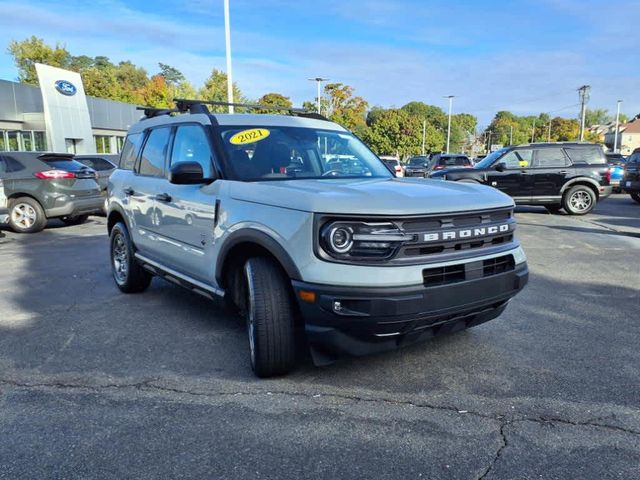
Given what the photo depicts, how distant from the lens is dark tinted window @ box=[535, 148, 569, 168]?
1351 cm

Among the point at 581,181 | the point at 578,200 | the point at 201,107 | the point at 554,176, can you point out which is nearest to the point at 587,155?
the point at 581,181

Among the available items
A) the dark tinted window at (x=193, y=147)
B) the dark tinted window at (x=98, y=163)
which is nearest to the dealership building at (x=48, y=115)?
the dark tinted window at (x=98, y=163)

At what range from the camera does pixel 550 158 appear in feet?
44.5

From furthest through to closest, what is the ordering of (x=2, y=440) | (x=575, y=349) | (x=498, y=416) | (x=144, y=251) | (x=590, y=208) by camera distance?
(x=590, y=208)
(x=144, y=251)
(x=575, y=349)
(x=498, y=416)
(x=2, y=440)

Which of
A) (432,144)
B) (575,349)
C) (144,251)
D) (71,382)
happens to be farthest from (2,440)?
(432,144)

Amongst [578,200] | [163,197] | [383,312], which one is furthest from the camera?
[578,200]

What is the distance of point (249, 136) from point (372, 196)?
1.51 meters

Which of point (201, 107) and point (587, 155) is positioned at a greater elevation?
point (201, 107)

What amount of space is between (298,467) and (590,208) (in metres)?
13.3

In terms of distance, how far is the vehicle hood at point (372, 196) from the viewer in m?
3.05

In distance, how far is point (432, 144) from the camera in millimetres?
80438

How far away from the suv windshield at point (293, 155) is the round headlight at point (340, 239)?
3.69 feet

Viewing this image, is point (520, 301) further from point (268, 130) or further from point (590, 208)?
point (590, 208)

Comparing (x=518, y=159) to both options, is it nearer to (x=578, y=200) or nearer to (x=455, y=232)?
(x=578, y=200)
